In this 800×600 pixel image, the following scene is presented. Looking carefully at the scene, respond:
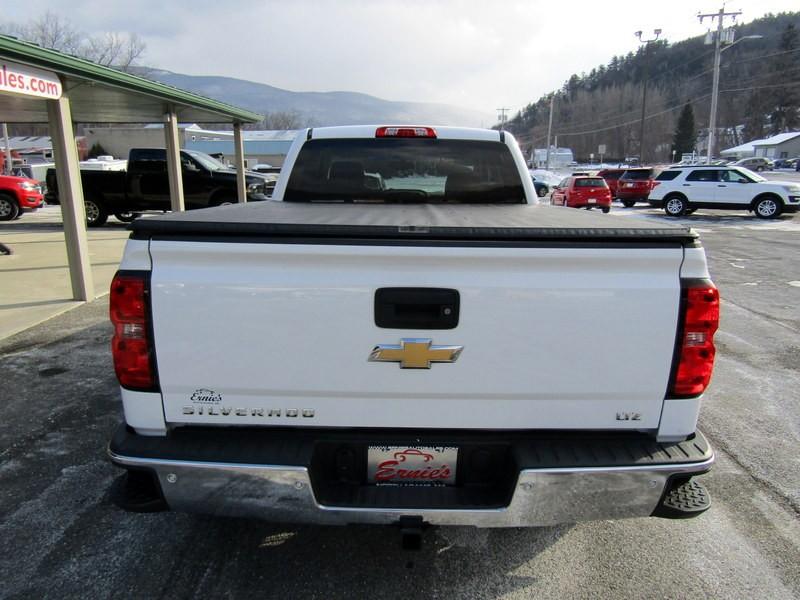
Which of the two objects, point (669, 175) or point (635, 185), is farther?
point (635, 185)

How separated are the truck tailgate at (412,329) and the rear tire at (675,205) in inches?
878

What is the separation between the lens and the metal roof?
21.6 feet

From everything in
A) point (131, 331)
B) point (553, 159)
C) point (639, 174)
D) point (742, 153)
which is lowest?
point (131, 331)

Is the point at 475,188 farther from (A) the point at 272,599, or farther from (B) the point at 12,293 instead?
(B) the point at 12,293

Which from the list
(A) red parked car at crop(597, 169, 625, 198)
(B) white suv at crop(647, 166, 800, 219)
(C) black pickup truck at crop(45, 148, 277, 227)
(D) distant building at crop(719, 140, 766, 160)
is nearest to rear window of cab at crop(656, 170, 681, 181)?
(B) white suv at crop(647, 166, 800, 219)

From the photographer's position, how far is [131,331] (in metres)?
2.09

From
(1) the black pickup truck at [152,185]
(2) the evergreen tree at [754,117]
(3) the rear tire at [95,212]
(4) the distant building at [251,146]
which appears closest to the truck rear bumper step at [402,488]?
(1) the black pickup truck at [152,185]

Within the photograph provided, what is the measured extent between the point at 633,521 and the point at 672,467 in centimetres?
113

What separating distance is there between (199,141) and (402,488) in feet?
230

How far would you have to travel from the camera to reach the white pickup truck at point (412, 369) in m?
2.03

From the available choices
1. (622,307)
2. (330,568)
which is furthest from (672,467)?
(330,568)

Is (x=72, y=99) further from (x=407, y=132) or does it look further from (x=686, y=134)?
(x=686, y=134)

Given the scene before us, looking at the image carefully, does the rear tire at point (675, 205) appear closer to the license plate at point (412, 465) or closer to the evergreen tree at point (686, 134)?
the license plate at point (412, 465)

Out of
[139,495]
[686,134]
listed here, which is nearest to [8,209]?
[139,495]
